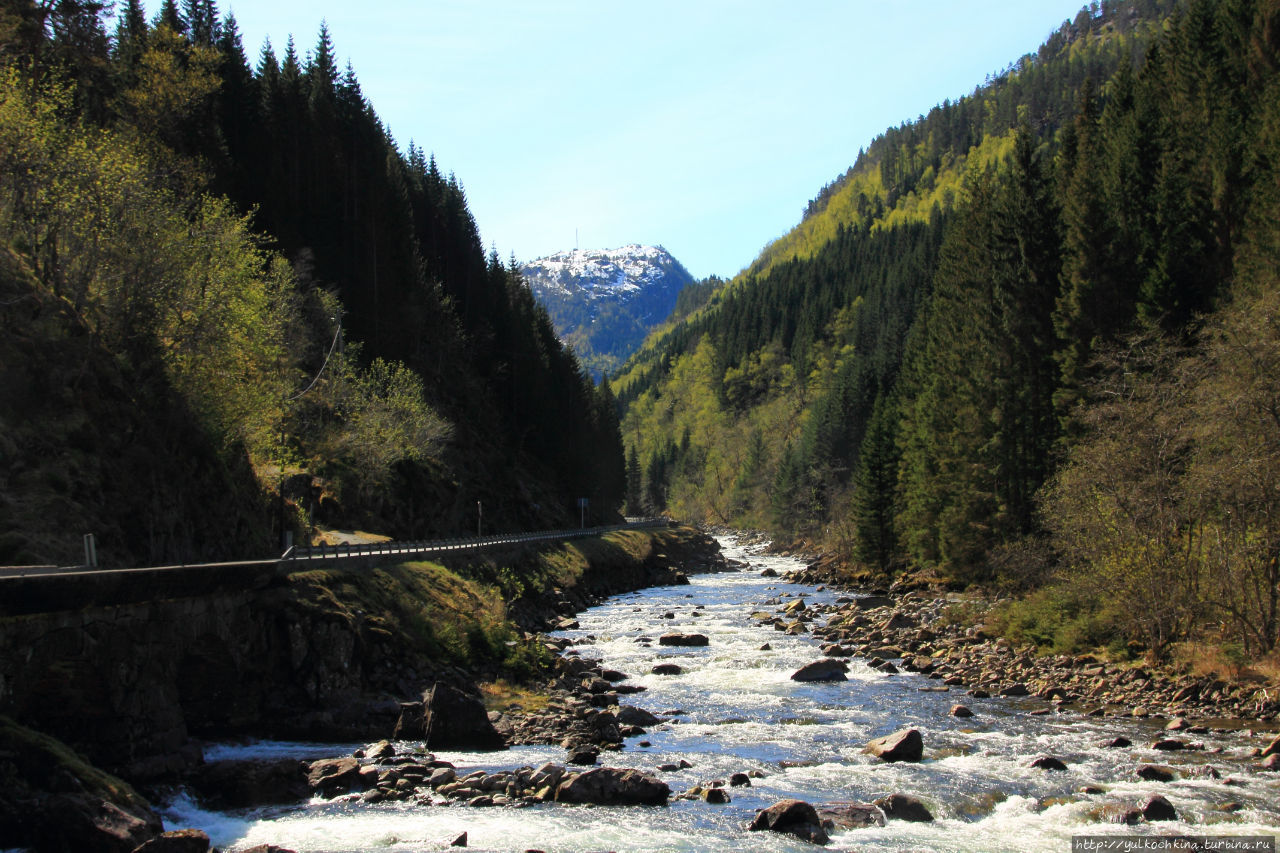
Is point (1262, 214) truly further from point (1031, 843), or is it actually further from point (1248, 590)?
point (1031, 843)

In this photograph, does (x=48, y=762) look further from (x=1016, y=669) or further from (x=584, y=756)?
(x=1016, y=669)

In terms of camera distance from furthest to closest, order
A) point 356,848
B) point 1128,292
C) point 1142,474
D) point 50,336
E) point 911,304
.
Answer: point 911,304
point 1128,292
point 1142,474
point 50,336
point 356,848

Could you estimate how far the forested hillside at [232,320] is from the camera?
2317 cm

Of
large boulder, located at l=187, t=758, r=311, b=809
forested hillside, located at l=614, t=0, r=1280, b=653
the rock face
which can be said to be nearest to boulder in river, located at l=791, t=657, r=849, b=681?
forested hillside, located at l=614, t=0, r=1280, b=653

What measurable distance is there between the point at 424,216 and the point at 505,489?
98.5ft

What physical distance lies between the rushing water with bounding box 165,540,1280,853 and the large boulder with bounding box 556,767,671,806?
0.29 meters

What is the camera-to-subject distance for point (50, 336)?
23422 mm

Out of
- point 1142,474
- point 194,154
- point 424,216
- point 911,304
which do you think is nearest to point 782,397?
point 911,304

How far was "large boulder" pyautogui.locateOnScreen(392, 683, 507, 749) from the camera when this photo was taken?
1936 cm

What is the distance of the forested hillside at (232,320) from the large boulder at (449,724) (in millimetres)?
8467

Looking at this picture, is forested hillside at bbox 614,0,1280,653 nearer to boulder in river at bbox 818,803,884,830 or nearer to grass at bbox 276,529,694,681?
boulder in river at bbox 818,803,884,830

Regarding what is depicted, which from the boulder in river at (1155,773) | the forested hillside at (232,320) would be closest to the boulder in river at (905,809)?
the boulder in river at (1155,773)

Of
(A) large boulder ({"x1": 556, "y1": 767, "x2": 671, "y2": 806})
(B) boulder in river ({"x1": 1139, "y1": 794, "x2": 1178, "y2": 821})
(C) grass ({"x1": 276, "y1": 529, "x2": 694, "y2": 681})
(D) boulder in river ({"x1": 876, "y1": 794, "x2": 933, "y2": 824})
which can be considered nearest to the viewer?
(B) boulder in river ({"x1": 1139, "y1": 794, "x2": 1178, "y2": 821})

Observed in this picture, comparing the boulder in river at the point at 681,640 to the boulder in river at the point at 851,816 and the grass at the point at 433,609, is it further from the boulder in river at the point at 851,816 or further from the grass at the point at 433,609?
the boulder in river at the point at 851,816
